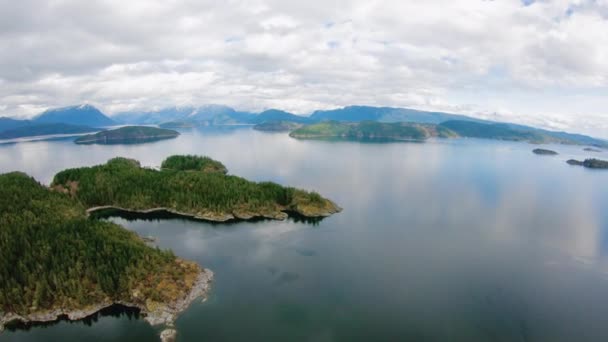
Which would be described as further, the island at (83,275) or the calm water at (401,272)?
the island at (83,275)

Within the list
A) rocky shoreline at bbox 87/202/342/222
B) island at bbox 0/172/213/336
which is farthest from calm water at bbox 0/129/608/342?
rocky shoreline at bbox 87/202/342/222

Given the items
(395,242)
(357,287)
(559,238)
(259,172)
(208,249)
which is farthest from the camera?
(259,172)

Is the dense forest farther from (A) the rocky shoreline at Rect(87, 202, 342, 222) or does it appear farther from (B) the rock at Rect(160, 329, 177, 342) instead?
(A) the rocky shoreline at Rect(87, 202, 342, 222)

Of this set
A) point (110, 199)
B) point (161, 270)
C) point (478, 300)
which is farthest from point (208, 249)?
point (478, 300)

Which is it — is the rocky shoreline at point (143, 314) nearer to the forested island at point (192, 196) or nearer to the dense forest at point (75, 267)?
the dense forest at point (75, 267)

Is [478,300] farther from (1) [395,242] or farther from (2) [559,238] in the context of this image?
(2) [559,238]

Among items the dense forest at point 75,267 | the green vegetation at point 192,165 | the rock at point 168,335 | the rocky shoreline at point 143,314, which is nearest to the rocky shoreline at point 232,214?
the dense forest at point 75,267
